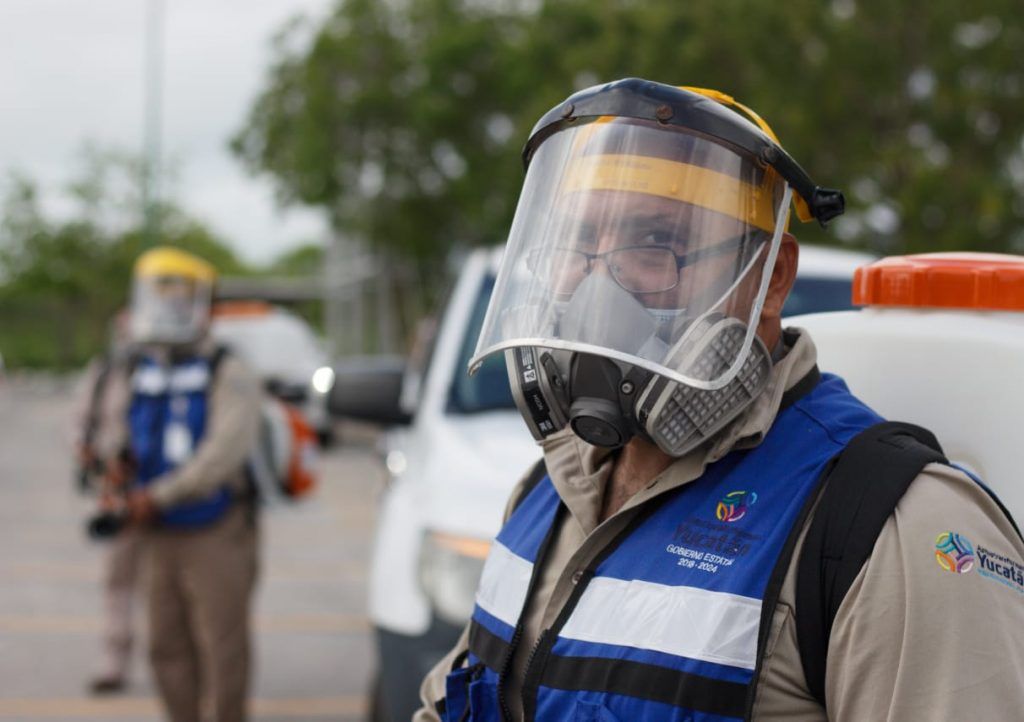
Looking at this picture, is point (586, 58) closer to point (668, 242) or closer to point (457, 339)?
point (457, 339)

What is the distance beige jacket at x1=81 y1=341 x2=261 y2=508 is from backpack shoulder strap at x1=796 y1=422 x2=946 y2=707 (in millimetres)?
3926

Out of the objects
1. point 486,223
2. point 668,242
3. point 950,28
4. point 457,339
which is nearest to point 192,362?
point 457,339

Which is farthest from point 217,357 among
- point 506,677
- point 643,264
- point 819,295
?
point 643,264

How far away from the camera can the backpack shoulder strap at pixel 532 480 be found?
84.7 inches

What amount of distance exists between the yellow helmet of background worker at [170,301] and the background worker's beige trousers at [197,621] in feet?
2.76

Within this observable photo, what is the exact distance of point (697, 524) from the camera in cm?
170

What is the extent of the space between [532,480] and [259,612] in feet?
22.2

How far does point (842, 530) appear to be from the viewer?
1505 millimetres

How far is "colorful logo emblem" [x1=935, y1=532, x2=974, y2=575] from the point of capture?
1.43m

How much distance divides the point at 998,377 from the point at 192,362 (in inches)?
162

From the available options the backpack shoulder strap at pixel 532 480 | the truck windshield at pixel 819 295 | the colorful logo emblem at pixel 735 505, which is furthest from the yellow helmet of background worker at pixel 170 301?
the colorful logo emblem at pixel 735 505

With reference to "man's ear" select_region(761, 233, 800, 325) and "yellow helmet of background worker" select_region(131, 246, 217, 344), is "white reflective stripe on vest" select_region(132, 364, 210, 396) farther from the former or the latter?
"man's ear" select_region(761, 233, 800, 325)

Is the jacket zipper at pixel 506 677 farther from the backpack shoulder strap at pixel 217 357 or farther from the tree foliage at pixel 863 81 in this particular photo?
the tree foliage at pixel 863 81

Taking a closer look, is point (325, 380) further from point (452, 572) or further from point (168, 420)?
point (452, 572)
